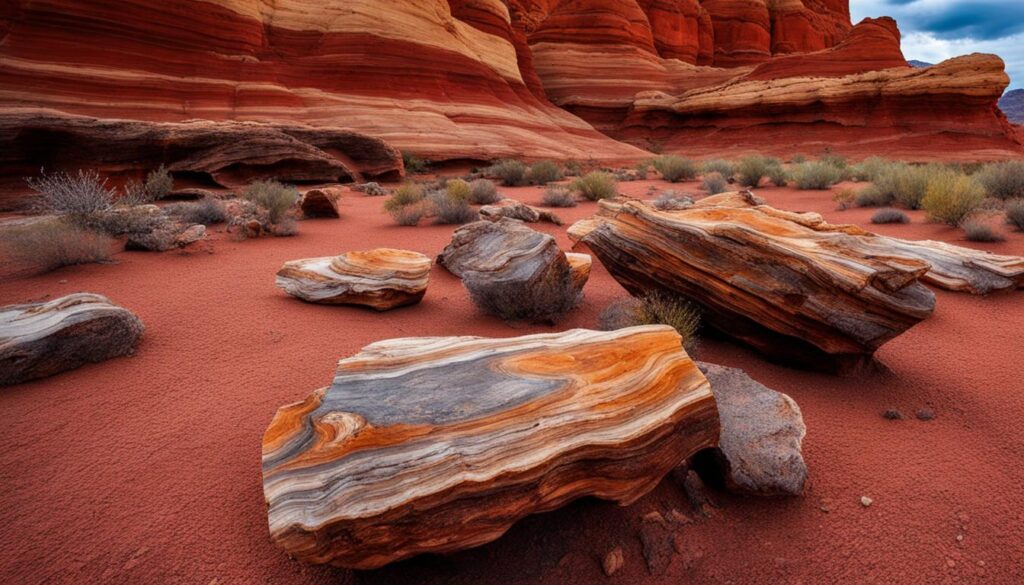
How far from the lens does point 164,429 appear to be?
2.63 metres

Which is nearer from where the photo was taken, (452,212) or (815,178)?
(452,212)

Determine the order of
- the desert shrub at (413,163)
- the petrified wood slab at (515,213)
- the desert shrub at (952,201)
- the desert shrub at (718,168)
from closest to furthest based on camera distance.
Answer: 1. the desert shrub at (952,201)
2. the petrified wood slab at (515,213)
3. the desert shrub at (718,168)
4. the desert shrub at (413,163)

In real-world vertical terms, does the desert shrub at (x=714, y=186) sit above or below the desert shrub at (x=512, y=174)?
above

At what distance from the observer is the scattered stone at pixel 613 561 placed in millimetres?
1888

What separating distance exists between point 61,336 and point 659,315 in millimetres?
4196

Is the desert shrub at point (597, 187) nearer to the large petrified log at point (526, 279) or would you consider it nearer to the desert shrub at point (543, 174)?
the desert shrub at point (543, 174)

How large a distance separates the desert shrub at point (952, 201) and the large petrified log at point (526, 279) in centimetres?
625

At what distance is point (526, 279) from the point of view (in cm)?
406

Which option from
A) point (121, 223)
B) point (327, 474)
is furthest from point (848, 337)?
point (121, 223)

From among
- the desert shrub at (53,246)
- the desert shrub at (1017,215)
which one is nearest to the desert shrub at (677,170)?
the desert shrub at (1017,215)

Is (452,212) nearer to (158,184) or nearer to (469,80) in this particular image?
(158,184)

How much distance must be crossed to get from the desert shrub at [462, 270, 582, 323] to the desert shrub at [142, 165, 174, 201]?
10.3 metres

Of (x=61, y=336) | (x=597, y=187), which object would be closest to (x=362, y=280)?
(x=61, y=336)

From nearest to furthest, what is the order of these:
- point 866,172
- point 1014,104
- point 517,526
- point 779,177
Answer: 1. point 517,526
2. point 779,177
3. point 866,172
4. point 1014,104
